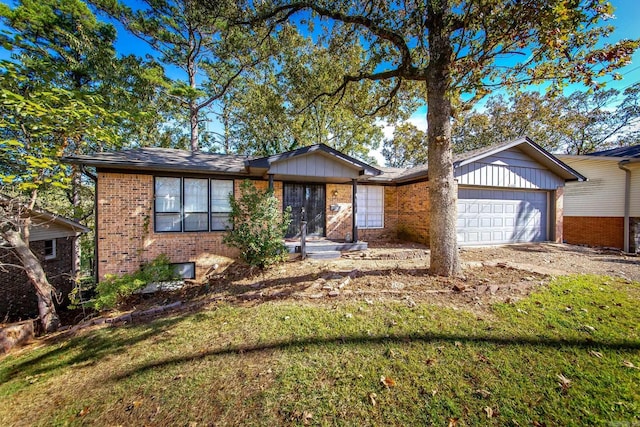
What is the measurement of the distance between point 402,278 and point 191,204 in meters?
6.68

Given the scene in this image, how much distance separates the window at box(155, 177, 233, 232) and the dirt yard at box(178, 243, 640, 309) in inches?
69.3

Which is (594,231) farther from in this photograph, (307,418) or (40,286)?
(40,286)

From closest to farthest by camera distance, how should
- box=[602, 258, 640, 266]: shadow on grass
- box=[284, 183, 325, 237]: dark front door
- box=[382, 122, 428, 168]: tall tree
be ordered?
box=[602, 258, 640, 266]: shadow on grass, box=[284, 183, 325, 237]: dark front door, box=[382, 122, 428, 168]: tall tree

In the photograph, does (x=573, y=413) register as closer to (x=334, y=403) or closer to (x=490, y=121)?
(x=334, y=403)

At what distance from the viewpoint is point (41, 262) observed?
9.46 m

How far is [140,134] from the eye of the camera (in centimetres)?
1589

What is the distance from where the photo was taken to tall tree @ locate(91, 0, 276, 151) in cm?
1258

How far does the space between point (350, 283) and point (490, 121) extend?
22271mm

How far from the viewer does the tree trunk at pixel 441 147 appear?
5.29 m

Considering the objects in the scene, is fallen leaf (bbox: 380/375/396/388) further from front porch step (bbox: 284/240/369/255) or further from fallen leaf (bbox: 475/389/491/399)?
front porch step (bbox: 284/240/369/255)

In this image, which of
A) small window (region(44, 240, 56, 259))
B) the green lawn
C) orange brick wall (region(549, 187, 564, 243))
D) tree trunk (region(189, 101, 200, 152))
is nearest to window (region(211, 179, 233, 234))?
the green lawn

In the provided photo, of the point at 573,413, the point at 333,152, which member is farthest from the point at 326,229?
the point at 573,413

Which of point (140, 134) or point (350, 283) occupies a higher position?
point (140, 134)

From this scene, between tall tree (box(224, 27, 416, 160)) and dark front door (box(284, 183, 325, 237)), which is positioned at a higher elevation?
tall tree (box(224, 27, 416, 160))
